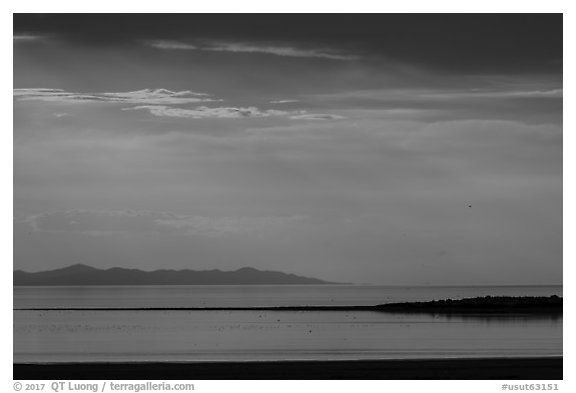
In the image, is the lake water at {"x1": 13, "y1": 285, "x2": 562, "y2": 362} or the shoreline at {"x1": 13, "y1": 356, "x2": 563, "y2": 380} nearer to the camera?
the shoreline at {"x1": 13, "y1": 356, "x2": 563, "y2": 380}

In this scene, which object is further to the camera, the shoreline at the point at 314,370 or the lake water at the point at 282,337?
the lake water at the point at 282,337

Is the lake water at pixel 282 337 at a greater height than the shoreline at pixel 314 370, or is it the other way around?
the lake water at pixel 282 337

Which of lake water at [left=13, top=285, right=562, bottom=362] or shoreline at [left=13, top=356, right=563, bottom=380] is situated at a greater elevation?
lake water at [left=13, top=285, right=562, bottom=362]

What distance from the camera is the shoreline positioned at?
91.0 feet

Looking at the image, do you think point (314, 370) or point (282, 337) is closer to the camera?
point (314, 370)

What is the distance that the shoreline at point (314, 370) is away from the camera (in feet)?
91.0

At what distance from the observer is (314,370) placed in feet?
96.8

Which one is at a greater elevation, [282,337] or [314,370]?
[282,337]

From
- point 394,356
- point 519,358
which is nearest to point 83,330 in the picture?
point 394,356
